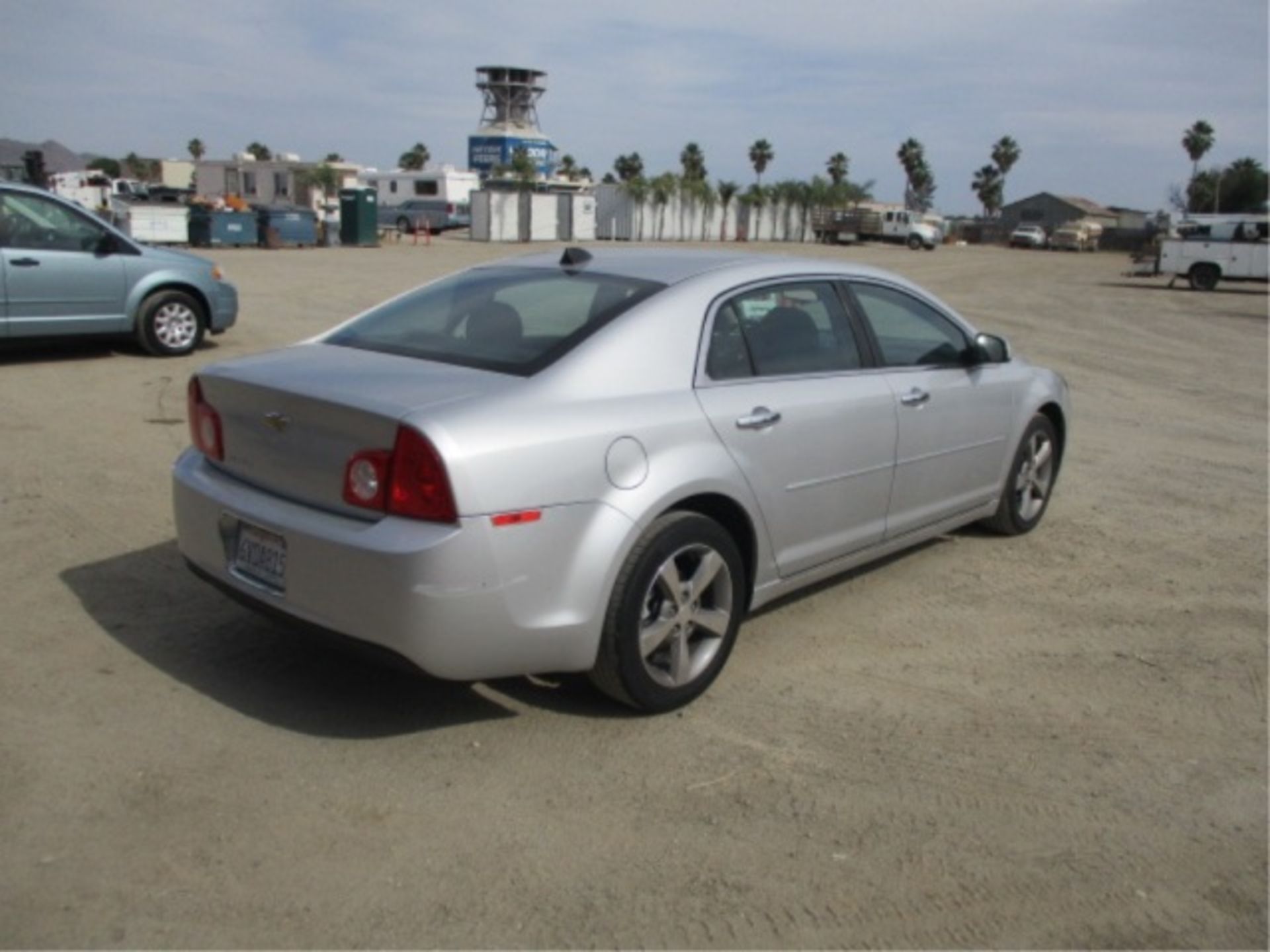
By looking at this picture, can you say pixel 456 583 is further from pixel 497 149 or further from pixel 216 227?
pixel 497 149

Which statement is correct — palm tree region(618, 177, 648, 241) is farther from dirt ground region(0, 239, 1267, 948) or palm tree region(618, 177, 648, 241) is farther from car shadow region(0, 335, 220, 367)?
dirt ground region(0, 239, 1267, 948)

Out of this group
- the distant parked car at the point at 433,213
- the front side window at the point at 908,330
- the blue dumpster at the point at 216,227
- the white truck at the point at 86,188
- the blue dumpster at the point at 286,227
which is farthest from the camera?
the distant parked car at the point at 433,213

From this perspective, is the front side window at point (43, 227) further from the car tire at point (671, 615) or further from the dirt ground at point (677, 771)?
the car tire at point (671, 615)

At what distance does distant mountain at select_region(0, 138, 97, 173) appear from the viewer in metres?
35.1

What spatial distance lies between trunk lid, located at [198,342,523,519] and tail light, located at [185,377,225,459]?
3 cm

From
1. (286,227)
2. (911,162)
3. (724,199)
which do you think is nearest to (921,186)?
(911,162)

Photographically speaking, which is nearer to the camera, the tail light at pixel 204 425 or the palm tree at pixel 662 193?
the tail light at pixel 204 425

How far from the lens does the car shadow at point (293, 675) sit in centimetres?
386

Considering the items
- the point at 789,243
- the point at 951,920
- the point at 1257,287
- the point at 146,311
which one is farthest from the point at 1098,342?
the point at 789,243

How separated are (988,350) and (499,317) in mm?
2612

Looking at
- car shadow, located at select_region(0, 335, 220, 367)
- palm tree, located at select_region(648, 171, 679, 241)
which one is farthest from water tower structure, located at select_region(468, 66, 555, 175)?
car shadow, located at select_region(0, 335, 220, 367)

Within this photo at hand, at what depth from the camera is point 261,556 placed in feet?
12.4

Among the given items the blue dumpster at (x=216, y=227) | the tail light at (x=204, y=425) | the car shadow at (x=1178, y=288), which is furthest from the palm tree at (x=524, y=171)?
the tail light at (x=204, y=425)

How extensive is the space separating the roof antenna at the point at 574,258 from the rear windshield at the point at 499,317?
87mm
